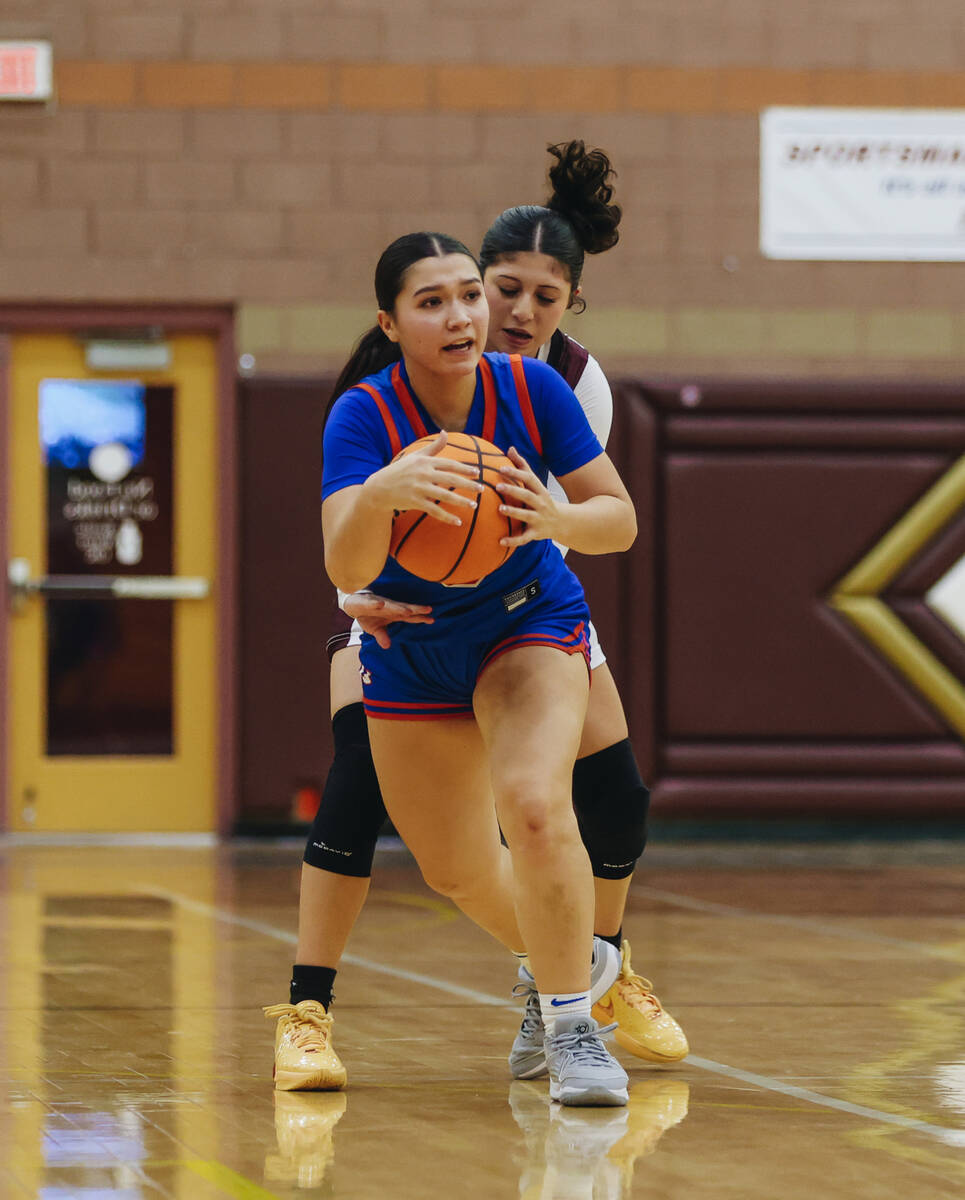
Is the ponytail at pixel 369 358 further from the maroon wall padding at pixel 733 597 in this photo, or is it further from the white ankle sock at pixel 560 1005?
the maroon wall padding at pixel 733 597

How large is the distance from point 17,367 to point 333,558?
627 cm

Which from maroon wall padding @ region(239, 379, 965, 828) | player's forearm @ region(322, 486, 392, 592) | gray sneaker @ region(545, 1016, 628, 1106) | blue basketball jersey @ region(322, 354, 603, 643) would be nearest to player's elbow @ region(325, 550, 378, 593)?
player's forearm @ region(322, 486, 392, 592)

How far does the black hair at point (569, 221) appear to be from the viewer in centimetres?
393

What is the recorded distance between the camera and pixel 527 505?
129 inches

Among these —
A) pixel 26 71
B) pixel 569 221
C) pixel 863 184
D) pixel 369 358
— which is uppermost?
pixel 26 71

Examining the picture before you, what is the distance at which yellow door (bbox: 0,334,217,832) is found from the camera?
9.08 metres

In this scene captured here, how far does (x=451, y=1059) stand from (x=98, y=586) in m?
5.52

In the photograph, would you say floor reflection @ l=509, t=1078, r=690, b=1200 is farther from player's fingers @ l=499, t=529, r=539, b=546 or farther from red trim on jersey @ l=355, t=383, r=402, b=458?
red trim on jersey @ l=355, t=383, r=402, b=458

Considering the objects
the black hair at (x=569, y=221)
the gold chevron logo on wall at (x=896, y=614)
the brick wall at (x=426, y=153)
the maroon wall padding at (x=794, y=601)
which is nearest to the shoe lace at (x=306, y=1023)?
the black hair at (x=569, y=221)

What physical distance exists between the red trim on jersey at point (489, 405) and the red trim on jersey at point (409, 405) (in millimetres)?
112

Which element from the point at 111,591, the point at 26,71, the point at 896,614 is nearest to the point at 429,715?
the point at 111,591

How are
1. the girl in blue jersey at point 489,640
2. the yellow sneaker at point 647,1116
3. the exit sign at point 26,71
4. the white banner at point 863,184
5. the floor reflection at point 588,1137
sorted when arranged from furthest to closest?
1. the white banner at point 863,184
2. the exit sign at point 26,71
3. the girl in blue jersey at point 489,640
4. the yellow sneaker at point 647,1116
5. the floor reflection at point 588,1137

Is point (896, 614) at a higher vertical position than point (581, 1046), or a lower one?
higher

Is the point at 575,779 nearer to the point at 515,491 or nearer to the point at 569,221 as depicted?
the point at 515,491
